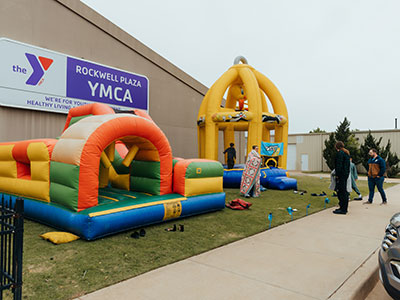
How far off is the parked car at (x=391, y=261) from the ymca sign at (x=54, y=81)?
9.08 meters

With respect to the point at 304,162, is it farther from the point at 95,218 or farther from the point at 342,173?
the point at 95,218

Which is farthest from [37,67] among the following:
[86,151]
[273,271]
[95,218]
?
[273,271]

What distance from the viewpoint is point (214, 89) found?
12.2m

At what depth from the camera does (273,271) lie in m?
3.50

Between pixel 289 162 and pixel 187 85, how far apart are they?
52.9 ft

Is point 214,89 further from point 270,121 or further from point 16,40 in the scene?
point 16,40

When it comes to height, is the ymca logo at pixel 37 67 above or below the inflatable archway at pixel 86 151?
above

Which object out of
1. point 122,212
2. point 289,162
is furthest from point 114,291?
point 289,162

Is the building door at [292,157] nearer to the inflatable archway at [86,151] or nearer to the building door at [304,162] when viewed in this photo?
the building door at [304,162]

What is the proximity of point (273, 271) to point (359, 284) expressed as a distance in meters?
0.91

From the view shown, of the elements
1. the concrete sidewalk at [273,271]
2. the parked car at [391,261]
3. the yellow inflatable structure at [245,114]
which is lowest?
the concrete sidewalk at [273,271]

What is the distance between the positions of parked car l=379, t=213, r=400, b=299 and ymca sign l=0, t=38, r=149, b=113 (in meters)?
9.08

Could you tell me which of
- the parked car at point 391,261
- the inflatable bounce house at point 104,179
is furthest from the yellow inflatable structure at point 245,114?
the parked car at point 391,261

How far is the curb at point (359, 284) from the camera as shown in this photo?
295 cm
